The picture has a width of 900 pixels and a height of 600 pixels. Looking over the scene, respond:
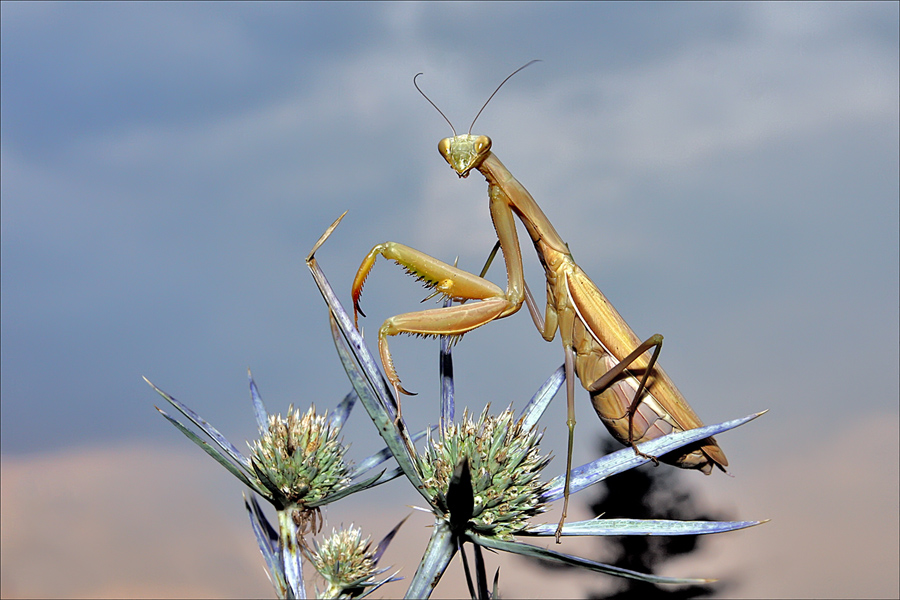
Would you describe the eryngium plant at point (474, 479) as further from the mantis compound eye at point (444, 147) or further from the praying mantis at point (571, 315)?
the mantis compound eye at point (444, 147)

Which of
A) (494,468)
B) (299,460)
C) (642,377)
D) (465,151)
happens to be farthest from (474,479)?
(465,151)

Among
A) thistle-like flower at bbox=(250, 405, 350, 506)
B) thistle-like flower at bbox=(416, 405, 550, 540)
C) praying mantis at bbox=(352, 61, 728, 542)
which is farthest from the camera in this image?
praying mantis at bbox=(352, 61, 728, 542)

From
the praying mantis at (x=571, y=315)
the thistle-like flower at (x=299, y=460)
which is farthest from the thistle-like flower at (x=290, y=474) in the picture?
the praying mantis at (x=571, y=315)

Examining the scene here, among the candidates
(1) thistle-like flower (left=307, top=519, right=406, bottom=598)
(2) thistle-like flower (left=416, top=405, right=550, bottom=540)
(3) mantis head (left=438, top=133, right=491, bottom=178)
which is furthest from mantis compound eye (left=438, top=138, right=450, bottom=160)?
(1) thistle-like flower (left=307, top=519, right=406, bottom=598)

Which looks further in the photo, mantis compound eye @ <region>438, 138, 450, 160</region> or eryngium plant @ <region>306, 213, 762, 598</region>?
mantis compound eye @ <region>438, 138, 450, 160</region>

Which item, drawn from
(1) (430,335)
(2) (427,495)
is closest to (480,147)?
(1) (430,335)

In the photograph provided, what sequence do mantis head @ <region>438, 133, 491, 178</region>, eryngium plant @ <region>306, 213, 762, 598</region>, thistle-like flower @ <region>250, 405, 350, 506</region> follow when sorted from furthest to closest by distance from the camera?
1. mantis head @ <region>438, 133, 491, 178</region>
2. thistle-like flower @ <region>250, 405, 350, 506</region>
3. eryngium plant @ <region>306, 213, 762, 598</region>

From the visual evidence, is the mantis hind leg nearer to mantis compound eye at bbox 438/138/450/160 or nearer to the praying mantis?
the praying mantis
